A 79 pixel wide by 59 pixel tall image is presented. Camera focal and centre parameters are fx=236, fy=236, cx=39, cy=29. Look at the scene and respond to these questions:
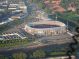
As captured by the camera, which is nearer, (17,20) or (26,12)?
(17,20)

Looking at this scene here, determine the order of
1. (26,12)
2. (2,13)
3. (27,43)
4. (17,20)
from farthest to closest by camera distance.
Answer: (26,12) < (2,13) < (17,20) < (27,43)

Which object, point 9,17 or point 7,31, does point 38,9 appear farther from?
point 7,31

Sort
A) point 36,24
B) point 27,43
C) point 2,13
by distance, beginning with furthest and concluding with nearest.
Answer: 1. point 2,13
2. point 36,24
3. point 27,43

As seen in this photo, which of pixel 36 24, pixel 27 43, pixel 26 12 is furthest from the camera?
pixel 26 12

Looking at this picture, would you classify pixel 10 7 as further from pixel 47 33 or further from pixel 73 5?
pixel 47 33

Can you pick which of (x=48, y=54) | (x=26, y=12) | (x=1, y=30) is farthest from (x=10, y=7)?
(x=48, y=54)

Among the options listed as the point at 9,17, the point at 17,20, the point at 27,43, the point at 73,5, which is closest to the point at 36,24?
the point at 17,20
